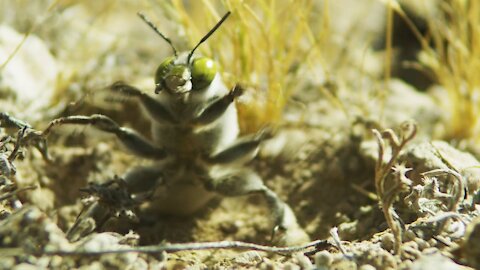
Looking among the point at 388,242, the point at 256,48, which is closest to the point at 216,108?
the point at 256,48

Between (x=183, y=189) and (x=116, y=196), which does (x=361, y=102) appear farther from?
(x=116, y=196)

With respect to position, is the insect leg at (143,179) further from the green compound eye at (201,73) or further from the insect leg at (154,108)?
the green compound eye at (201,73)

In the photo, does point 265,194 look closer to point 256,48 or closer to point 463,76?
point 256,48

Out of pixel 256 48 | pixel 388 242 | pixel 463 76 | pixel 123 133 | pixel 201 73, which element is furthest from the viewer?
pixel 463 76

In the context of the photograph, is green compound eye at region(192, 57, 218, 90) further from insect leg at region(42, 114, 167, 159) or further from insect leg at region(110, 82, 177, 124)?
insect leg at region(42, 114, 167, 159)

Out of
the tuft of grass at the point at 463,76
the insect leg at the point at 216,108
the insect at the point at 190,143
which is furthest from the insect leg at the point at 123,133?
the tuft of grass at the point at 463,76

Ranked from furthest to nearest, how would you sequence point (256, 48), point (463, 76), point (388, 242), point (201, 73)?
point (463, 76)
point (256, 48)
point (201, 73)
point (388, 242)

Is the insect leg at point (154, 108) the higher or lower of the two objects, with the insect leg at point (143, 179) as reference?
higher

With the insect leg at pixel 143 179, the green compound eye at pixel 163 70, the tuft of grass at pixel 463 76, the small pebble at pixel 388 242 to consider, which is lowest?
the small pebble at pixel 388 242
